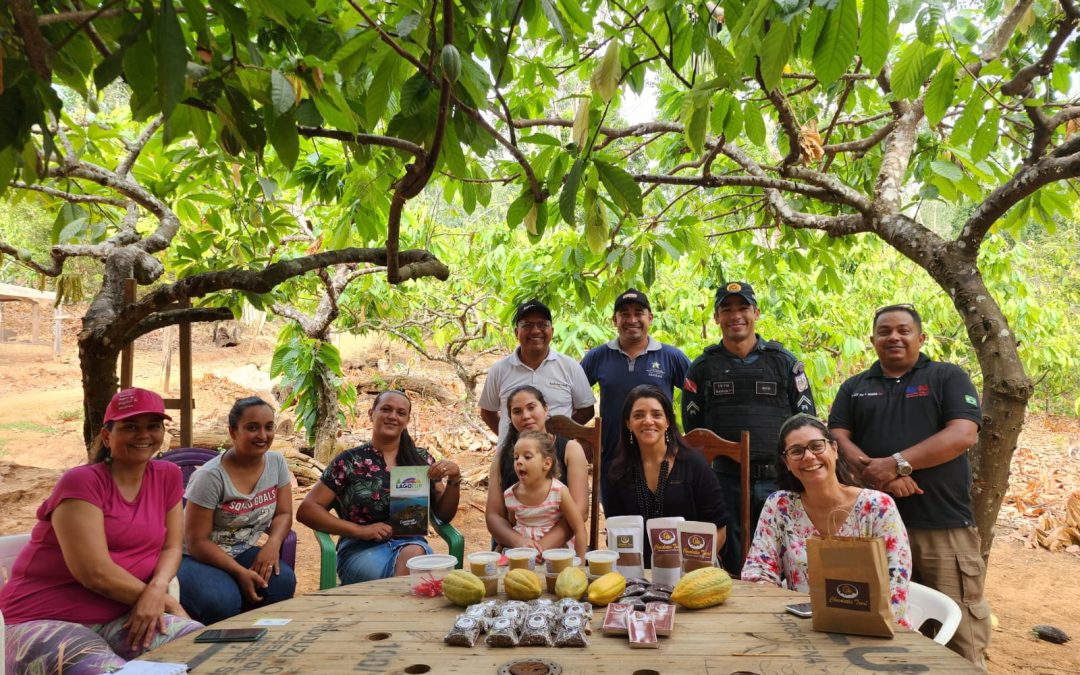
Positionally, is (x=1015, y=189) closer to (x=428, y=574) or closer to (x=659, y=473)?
(x=659, y=473)

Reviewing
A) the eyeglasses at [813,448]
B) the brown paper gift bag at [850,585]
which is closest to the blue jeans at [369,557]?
the eyeglasses at [813,448]

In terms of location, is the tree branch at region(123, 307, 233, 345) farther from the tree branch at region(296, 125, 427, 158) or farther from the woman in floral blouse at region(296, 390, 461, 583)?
the tree branch at region(296, 125, 427, 158)

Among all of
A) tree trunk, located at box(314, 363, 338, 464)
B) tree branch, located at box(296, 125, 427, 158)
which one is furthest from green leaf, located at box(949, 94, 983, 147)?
tree trunk, located at box(314, 363, 338, 464)

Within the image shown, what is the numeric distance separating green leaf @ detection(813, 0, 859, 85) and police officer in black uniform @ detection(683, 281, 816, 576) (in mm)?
1783

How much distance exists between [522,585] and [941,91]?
5.64 ft

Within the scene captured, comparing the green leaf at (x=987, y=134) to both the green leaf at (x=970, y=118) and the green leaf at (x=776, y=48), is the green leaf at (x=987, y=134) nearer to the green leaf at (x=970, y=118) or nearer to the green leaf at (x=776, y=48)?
the green leaf at (x=970, y=118)

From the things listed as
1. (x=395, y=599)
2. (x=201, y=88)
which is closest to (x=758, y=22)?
(x=201, y=88)

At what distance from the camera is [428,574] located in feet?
6.77

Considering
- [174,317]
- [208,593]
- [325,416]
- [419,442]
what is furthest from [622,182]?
[419,442]

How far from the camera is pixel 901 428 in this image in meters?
2.62

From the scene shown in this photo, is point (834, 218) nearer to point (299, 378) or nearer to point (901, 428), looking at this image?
point (901, 428)

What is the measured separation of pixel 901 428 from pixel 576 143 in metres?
1.64

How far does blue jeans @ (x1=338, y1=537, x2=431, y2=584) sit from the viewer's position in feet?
9.39

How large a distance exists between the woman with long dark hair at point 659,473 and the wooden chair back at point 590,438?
0.85 feet
